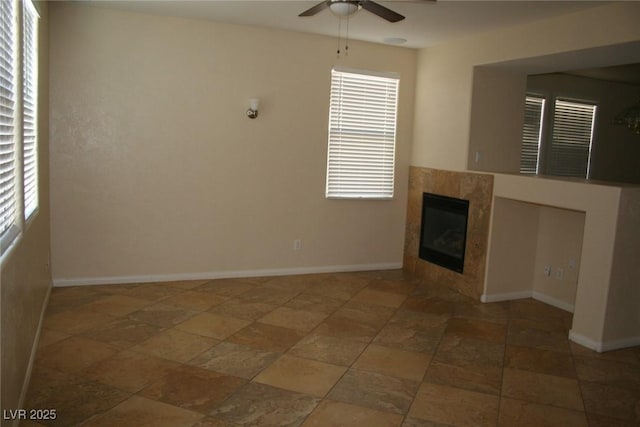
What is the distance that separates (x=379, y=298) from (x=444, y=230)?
48.6 inches

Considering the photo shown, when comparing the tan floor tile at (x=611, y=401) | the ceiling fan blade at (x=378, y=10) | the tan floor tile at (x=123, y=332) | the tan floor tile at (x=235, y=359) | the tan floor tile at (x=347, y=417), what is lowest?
the tan floor tile at (x=611, y=401)

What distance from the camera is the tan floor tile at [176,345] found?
3.69 meters

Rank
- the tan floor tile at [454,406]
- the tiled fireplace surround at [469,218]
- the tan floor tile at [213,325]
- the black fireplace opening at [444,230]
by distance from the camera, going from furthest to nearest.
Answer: the black fireplace opening at [444,230]
the tiled fireplace surround at [469,218]
the tan floor tile at [213,325]
the tan floor tile at [454,406]

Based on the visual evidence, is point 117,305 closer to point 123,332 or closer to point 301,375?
point 123,332

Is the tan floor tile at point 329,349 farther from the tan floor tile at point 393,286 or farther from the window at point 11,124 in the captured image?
the window at point 11,124

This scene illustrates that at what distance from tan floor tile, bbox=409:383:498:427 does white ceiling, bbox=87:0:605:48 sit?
2.88 meters

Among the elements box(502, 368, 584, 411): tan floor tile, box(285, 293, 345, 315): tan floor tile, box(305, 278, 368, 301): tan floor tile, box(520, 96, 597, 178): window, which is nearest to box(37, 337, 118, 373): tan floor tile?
box(285, 293, 345, 315): tan floor tile

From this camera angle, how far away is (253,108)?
5539mm

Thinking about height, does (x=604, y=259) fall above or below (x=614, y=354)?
above

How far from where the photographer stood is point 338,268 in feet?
20.7

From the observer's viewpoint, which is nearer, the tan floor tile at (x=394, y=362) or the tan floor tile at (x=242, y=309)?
the tan floor tile at (x=394, y=362)

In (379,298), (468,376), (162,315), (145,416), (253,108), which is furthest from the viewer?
(253,108)

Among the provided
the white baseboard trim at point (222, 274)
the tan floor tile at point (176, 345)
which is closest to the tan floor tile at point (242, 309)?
the tan floor tile at point (176, 345)

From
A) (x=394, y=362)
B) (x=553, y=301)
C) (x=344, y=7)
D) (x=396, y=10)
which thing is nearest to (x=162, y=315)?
(x=394, y=362)
